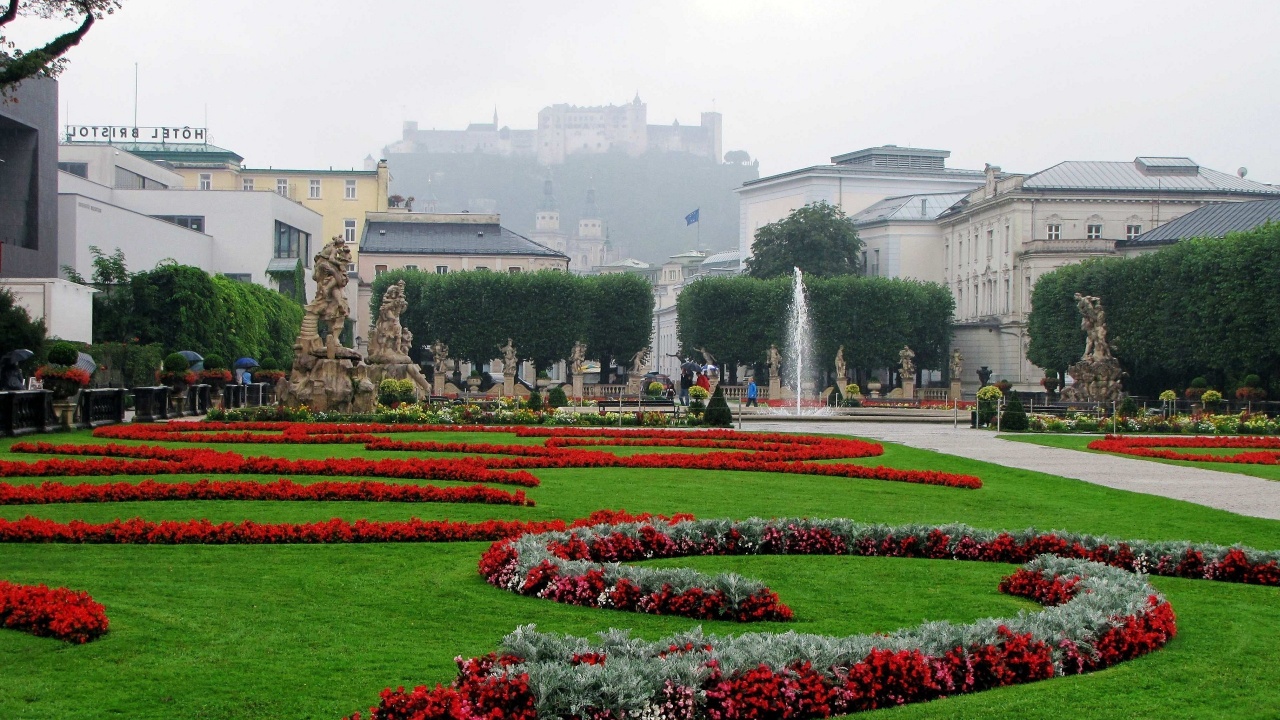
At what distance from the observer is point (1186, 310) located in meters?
55.9

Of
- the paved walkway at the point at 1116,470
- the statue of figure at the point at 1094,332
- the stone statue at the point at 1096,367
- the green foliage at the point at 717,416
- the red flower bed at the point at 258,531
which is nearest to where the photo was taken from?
the red flower bed at the point at 258,531

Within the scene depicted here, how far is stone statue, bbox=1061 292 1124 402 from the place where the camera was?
51031 millimetres

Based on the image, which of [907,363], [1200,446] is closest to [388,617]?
[1200,446]

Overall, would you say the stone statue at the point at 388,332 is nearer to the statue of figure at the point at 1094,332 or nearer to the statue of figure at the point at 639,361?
the statue of figure at the point at 1094,332

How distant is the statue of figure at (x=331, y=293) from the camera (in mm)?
36438

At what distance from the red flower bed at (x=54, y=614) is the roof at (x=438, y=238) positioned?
8694cm

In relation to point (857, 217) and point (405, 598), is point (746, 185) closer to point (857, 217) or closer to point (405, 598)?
point (857, 217)

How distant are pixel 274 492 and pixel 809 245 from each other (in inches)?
3182

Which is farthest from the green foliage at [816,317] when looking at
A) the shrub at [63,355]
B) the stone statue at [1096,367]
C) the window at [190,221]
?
the shrub at [63,355]

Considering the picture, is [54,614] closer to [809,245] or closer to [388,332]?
[388,332]

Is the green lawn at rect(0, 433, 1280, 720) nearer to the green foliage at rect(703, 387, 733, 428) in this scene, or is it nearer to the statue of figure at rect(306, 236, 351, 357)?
the statue of figure at rect(306, 236, 351, 357)

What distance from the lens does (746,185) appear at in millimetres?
121125

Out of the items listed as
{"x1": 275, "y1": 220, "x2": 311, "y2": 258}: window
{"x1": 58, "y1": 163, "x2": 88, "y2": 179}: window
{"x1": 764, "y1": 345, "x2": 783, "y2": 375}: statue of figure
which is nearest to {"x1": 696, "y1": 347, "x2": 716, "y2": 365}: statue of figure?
{"x1": 764, "y1": 345, "x2": 783, "y2": 375}: statue of figure

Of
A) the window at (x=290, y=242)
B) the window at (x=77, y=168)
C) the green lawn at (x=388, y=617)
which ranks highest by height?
the window at (x=77, y=168)
